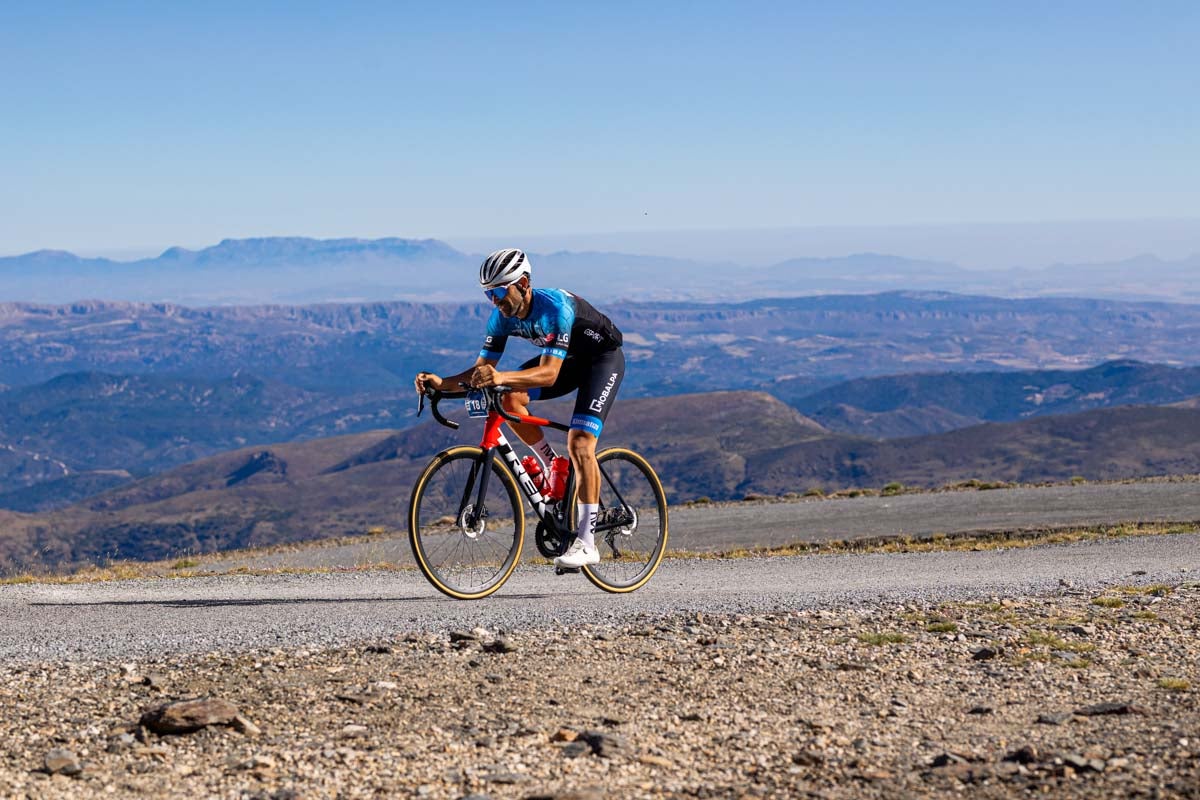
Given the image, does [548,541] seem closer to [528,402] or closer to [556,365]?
[528,402]

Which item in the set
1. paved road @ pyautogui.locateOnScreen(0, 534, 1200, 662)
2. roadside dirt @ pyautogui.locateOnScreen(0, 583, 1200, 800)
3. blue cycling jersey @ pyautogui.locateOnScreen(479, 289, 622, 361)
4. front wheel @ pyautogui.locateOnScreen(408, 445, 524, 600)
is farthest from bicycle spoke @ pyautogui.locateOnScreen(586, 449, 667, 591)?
roadside dirt @ pyautogui.locateOnScreen(0, 583, 1200, 800)

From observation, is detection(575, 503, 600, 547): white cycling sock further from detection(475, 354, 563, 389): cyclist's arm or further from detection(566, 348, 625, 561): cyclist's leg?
detection(475, 354, 563, 389): cyclist's arm

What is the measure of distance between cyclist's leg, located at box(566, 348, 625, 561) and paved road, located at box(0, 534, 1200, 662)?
840 mm

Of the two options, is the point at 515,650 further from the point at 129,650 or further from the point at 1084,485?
the point at 1084,485

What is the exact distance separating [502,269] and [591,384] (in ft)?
4.81

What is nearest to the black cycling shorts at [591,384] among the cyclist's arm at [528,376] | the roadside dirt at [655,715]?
the cyclist's arm at [528,376]

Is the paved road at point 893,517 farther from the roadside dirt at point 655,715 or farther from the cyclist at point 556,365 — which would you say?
the roadside dirt at point 655,715

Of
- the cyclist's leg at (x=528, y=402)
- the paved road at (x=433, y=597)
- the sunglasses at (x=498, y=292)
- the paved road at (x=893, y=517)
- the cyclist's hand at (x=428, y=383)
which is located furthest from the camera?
the paved road at (x=893, y=517)

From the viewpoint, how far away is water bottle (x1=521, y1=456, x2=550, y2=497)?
11227 mm

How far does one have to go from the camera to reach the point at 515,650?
344 inches

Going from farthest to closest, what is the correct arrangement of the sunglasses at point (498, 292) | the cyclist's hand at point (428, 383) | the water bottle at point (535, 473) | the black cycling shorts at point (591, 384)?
the water bottle at point (535, 473)
the black cycling shorts at point (591, 384)
the cyclist's hand at point (428, 383)
the sunglasses at point (498, 292)

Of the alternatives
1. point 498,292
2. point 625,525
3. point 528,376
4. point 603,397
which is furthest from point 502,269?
point 625,525

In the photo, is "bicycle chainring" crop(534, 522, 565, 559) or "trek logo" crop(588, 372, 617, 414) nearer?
"trek logo" crop(588, 372, 617, 414)

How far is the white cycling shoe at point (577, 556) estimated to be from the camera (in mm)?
11180
